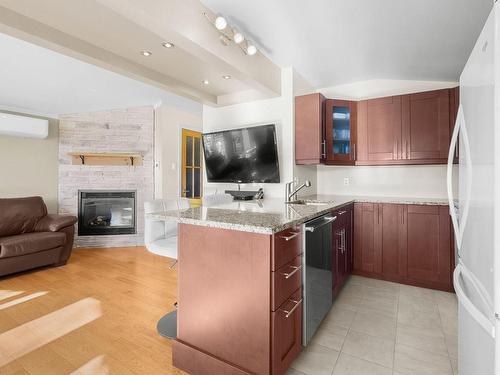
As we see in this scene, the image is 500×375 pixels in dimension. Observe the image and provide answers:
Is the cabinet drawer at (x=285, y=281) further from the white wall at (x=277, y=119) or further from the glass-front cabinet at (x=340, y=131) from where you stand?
the glass-front cabinet at (x=340, y=131)

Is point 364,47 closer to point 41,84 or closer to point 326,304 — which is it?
point 326,304

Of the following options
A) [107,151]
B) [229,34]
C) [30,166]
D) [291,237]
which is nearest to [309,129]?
[229,34]

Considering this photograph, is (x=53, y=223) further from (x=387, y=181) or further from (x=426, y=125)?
(x=426, y=125)

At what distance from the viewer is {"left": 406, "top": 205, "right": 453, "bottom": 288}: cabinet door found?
2.64m

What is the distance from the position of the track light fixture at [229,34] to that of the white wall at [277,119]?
846mm

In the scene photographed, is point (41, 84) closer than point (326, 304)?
No

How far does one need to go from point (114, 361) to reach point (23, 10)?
2.27m

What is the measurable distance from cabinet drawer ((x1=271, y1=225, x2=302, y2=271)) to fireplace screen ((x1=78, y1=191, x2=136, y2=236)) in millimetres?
3868

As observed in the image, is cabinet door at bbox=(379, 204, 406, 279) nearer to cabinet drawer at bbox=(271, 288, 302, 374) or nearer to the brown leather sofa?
cabinet drawer at bbox=(271, 288, 302, 374)

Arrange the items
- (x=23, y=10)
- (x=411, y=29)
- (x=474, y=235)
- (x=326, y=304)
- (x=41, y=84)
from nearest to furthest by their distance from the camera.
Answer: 1. (x=474, y=235)
2. (x=23, y=10)
3. (x=326, y=304)
4. (x=411, y=29)
5. (x=41, y=84)

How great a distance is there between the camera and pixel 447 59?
261 cm

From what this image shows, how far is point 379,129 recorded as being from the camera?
322cm

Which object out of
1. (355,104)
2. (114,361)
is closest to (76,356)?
(114,361)

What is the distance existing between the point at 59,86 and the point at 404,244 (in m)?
4.51
